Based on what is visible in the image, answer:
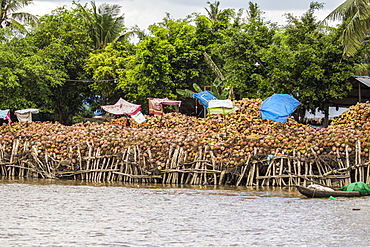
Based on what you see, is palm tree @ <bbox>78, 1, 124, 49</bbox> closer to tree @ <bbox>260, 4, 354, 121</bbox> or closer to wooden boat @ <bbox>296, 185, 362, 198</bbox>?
tree @ <bbox>260, 4, 354, 121</bbox>

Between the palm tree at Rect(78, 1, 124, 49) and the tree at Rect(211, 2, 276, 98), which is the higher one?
the palm tree at Rect(78, 1, 124, 49)

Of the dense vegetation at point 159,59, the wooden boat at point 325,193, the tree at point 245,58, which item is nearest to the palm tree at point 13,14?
the dense vegetation at point 159,59

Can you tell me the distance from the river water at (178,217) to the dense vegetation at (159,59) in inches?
596

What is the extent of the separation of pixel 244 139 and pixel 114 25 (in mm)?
30293

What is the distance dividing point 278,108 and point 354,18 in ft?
20.2

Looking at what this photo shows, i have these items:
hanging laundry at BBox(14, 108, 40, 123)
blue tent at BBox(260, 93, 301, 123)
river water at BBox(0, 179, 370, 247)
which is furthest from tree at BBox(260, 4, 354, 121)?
hanging laundry at BBox(14, 108, 40, 123)

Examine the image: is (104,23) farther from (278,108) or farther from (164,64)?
(278,108)

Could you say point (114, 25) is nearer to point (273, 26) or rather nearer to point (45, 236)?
point (273, 26)

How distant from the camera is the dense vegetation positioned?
32.7 m

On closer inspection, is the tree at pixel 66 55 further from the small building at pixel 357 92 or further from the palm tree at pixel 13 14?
the small building at pixel 357 92

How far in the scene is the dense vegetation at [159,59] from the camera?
107 feet

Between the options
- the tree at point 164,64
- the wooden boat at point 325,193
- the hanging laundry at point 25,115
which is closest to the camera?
the wooden boat at point 325,193

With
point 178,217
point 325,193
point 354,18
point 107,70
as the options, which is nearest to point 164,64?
point 107,70

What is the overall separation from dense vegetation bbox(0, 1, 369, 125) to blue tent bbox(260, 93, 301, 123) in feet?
18.2
